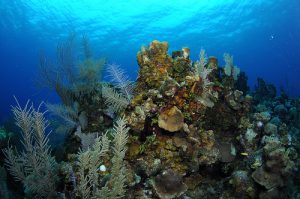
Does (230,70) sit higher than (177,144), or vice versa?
(230,70)

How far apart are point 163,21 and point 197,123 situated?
115 ft

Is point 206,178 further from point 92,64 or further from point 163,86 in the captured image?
point 92,64

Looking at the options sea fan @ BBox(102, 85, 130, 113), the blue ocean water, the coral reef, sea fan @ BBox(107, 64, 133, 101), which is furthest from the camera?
the blue ocean water

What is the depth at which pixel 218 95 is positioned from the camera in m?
6.04

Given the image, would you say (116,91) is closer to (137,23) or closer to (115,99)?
(115,99)

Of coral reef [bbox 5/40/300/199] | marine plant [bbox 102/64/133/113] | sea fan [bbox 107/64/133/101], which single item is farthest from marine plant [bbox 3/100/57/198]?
sea fan [bbox 107/64/133/101]

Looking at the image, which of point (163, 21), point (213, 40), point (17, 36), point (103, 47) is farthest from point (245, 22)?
point (17, 36)

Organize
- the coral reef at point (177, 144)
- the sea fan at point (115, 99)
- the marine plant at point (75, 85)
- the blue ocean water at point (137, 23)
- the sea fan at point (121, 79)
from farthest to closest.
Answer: the blue ocean water at point (137, 23) → the marine plant at point (75, 85) → the sea fan at point (121, 79) → the sea fan at point (115, 99) → the coral reef at point (177, 144)

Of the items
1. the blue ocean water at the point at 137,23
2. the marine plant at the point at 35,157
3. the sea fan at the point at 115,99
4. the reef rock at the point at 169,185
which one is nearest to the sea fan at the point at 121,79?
the sea fan at the point at 115,99

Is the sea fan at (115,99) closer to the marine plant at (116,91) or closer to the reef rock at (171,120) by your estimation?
the marine plant at (116,91)

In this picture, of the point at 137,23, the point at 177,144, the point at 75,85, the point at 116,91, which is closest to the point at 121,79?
the point at 116,91

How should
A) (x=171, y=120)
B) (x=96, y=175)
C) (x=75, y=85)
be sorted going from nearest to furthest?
(x=96, y=175)
(x=171, y=120)
(x=75, y=85)

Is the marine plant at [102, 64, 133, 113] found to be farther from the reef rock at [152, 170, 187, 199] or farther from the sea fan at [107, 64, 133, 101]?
the reef rock at [152, 170, 187, 199]

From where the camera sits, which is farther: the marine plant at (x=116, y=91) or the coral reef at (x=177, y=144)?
the marine plant at (x=116, y=91)
